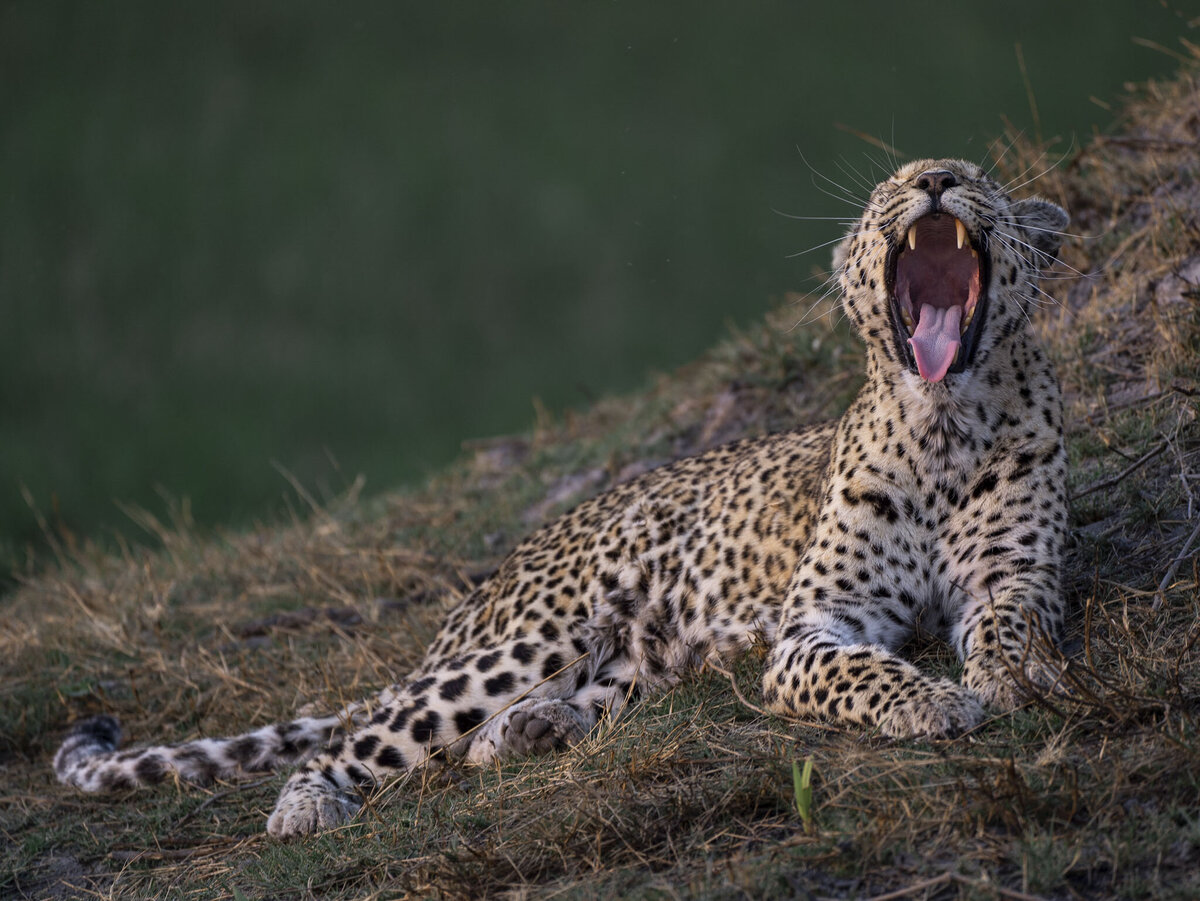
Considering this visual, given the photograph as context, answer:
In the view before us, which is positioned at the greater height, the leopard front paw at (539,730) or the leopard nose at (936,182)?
the leopard nose at (936,182)

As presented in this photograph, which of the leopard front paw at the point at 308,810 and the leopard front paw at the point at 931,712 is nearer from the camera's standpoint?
the leopard front paw at the point at 931,712

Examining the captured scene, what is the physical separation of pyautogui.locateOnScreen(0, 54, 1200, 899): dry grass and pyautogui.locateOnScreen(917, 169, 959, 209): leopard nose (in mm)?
1058

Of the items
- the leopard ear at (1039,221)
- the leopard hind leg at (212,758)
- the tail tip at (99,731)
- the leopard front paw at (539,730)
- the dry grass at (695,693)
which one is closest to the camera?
the dry grass at (695,693)

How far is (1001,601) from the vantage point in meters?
3.95

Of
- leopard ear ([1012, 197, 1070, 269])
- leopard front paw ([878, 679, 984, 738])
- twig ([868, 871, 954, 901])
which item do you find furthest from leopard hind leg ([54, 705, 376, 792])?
leopard ear ([1012, 197, 1070, 269])

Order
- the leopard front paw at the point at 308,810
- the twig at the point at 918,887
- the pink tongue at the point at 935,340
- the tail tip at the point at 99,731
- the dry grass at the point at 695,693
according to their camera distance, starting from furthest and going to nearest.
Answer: the tail tip at the point at 99,731
the leopard front paw at the point at 308,810
the pink tongue at the point at 935,340
the dry grass at the point at 695,693
the twig at the point at 918,887

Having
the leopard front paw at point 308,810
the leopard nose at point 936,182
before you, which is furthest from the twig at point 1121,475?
the leopard front paw at point 308,810

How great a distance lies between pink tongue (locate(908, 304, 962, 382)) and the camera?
4.14 m

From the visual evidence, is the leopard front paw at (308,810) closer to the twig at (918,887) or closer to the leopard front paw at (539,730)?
the leopard front paw at (539,730)

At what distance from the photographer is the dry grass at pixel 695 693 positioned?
2865mm

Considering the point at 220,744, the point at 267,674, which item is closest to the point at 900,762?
the point at 220,744

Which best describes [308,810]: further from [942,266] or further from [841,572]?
[942,266]

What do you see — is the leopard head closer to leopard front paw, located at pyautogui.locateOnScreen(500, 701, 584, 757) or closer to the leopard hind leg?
leopard front paw, located at pyautogui.locateOnScreen(500, 701, 584, 757)

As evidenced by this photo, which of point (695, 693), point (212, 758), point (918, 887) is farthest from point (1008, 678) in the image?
point (212, 758)
